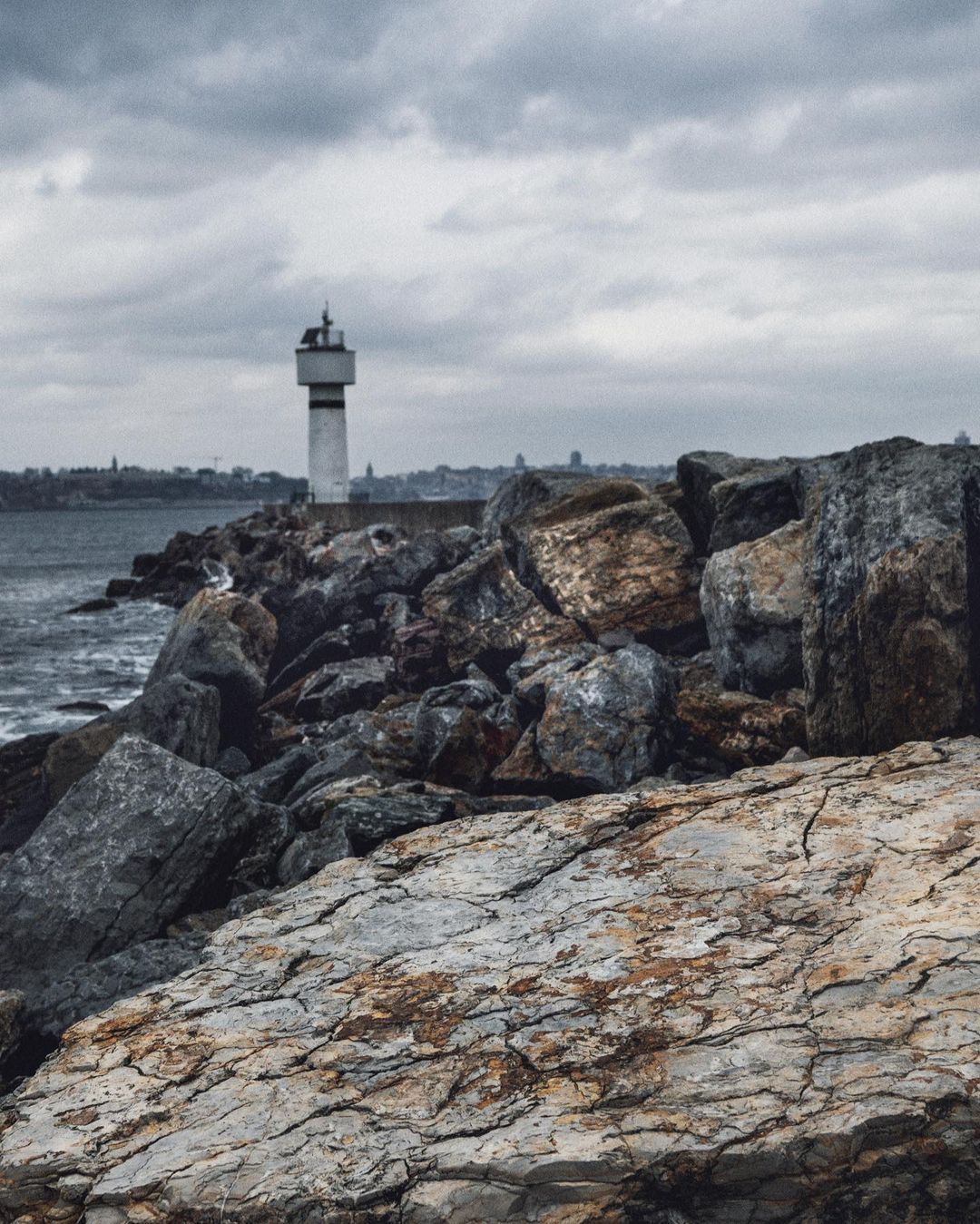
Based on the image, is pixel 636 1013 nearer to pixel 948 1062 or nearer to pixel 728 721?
pixel 948 1062

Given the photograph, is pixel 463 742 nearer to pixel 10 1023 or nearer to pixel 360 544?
pixel 10 1023

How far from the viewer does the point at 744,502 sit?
8438mm

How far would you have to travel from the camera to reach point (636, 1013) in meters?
2.71

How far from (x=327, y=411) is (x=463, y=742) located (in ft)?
108

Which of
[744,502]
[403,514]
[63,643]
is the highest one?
[403,514]

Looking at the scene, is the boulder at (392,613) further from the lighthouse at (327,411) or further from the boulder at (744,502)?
the lighthouse at (327,411)

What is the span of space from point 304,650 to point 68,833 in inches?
294

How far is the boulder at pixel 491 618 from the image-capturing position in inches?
382

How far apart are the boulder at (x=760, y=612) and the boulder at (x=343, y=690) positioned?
4.48m

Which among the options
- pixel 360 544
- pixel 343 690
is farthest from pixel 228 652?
pixel 360 544

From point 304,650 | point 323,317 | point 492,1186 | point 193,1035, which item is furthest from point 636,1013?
point 323,317

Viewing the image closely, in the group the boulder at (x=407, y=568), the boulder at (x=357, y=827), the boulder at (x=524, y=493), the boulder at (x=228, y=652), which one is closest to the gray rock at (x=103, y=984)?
the boulder at (x=357, y=827)

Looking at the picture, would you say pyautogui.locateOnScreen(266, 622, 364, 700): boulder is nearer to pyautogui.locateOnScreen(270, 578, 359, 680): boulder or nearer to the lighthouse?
pyautogui.locateOnScreen(270, 578, 359, 680): boulder

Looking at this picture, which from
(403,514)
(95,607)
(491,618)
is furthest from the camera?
(95,607)
